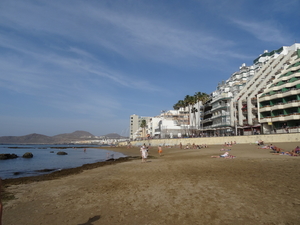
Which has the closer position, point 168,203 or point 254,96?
point 168,203

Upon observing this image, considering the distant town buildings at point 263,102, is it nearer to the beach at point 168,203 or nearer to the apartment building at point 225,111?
the apartment building at point 225,111

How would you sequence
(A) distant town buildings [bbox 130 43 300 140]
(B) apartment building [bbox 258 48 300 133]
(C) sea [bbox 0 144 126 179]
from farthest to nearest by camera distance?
(A) distant town buildings [bbox 130 43 300 140], (B) apartment building [bbox 258 48 300 133], (C) sea [bbox 0 144 126 179]

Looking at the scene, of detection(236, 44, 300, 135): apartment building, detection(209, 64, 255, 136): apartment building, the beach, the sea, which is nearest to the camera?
the beach

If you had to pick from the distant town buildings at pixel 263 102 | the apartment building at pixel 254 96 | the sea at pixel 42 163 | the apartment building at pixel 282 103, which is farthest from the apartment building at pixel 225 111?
the sea at pixel 42 163

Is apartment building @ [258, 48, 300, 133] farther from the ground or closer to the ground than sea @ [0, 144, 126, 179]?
farther from the ground

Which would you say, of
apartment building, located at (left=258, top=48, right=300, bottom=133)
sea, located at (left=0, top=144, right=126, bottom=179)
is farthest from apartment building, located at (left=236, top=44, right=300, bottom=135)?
sea, located at (left=0, top=144, right=126, bottom=179)

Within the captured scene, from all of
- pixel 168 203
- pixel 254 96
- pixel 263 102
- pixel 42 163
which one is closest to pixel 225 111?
pixel 254 96

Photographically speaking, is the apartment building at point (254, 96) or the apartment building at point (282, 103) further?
the apartment building at point (254, 96)

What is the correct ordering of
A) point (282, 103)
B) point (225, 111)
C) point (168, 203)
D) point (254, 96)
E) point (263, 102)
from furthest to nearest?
point (225, 111) → point (254, 96) → point (263, 102) → point (282, 103) → point (168, 203)

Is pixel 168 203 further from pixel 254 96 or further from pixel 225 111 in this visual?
pixel 225 111

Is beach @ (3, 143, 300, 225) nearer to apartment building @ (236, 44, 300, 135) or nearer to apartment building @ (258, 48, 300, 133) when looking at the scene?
apartment building @ (258, 48, 300, 133)


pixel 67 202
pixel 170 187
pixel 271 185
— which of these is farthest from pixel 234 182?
pixel 67 202

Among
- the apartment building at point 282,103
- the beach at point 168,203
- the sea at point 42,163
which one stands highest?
the apartment building at point 282,103

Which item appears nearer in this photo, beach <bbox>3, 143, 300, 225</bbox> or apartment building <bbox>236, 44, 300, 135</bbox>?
beach <bbox>3, 143, 300, 225</bbox>
